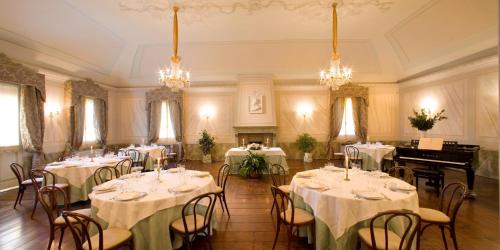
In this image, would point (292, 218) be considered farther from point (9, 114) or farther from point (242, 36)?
point (9, 114)

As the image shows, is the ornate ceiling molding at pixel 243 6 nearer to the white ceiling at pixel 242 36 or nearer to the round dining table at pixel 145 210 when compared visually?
the white ceiling at pixel 242 36

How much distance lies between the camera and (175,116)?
984cm

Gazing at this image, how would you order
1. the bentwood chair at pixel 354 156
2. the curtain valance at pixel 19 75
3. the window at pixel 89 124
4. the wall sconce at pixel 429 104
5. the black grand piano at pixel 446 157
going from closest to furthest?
the black grand piano at pixel 446 157
the curtain valance at pixel 19 75
the bentwood chair at pixel 354 156
the wall sconce at pixel 429 104
the window at pixel 89 124

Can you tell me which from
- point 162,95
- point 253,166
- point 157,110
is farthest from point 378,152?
point 157,110

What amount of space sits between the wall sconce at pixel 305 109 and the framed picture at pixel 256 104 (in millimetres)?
1788

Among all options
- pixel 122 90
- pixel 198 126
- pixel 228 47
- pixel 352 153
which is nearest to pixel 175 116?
pixel 198 126

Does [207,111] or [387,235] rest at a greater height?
[207,111]

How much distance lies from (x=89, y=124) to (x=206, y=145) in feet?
14.4

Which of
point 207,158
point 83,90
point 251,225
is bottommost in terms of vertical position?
point 251,225

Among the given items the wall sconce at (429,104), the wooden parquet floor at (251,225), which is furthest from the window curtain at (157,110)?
the wall sconce at (429,104)

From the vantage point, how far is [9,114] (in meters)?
5.66

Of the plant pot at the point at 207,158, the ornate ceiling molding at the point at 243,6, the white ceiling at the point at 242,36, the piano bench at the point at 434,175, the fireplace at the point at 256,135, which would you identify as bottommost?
the plant pot at the point at 207,158

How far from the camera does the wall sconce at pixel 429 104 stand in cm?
789

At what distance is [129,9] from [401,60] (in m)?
9.21
